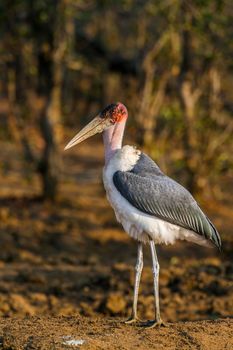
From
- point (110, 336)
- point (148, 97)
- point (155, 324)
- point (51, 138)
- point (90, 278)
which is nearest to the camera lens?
point (110, 336)

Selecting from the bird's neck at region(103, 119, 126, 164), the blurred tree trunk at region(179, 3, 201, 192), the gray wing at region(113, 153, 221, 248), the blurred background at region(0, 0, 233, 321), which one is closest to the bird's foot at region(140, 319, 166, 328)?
the gray wing at region(113, 153, 221, 248)

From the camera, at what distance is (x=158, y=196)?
21.9ft

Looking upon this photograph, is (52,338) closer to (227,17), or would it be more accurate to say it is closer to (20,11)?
(227,17)

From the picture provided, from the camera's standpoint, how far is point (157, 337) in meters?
6.28

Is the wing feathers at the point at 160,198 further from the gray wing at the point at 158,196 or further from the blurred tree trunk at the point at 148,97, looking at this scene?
the blurred tree trunk at the point at 148,97

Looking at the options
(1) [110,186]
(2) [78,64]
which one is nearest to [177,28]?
(2) [78,64]

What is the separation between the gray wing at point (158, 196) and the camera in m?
6.64

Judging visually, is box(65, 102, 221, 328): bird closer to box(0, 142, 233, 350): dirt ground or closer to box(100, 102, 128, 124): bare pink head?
box(100, 102, 128, 124): bare pink head

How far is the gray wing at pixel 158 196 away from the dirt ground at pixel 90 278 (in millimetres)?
774

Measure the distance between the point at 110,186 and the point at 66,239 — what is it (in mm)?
7139

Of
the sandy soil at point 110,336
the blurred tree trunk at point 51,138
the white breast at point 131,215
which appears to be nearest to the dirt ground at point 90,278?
the sandy soil at point 110,336

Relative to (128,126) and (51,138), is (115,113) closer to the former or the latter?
(51,138)

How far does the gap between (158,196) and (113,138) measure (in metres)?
0.68

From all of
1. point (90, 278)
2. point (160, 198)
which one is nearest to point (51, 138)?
point (90, 278)
